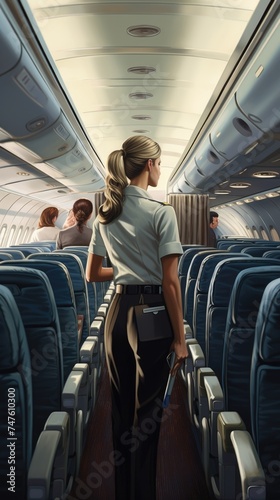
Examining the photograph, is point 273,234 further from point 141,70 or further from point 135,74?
point 141,70

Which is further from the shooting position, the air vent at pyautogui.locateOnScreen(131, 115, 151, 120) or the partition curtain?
the partition curtain

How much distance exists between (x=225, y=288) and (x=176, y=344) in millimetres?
637

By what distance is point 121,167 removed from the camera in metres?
2.39

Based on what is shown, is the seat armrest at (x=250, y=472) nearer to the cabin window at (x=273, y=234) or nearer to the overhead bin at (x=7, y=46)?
the overhead bin at (x=7, y=46)

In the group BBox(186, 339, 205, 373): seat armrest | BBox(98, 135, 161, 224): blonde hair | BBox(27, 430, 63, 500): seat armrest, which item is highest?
BBox(98, 135, 161, 224): blonde hair

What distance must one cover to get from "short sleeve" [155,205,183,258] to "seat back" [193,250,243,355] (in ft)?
3.72

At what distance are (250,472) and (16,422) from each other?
76 cm

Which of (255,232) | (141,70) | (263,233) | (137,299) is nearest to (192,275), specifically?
(137,299)

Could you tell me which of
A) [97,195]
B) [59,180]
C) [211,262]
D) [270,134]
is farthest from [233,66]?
[59,180]

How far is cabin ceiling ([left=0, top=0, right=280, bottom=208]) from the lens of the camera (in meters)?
4.09

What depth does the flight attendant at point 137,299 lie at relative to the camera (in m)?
2.33

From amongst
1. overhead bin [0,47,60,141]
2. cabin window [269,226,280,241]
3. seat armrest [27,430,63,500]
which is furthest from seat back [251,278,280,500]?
cabin window [269,226,280,241]

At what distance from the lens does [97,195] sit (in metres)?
9.62

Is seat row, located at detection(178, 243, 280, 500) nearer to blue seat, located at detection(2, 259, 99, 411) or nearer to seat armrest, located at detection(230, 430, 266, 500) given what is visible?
seat armrest, located at detection(230, 430, 266, 500)
